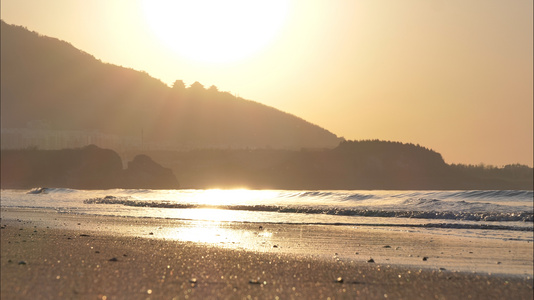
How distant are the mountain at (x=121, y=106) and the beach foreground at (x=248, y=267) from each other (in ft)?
364

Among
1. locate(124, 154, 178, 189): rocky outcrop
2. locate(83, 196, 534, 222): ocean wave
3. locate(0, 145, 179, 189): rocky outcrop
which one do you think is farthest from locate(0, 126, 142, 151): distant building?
locate(83, 196, 534, 222): ocean wave

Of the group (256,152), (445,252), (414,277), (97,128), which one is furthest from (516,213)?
(97,128)

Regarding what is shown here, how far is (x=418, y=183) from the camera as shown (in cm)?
10131

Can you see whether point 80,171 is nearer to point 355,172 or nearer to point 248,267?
point 355,172

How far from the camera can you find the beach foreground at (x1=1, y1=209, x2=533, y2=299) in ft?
26.4

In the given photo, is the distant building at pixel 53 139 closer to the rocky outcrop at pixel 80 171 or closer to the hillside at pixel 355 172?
the hillside at pixel 355 172

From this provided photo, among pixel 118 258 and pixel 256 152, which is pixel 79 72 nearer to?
pixel 256 152

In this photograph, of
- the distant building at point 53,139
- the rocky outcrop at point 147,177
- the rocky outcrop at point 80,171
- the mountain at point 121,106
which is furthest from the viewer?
the mountain at point 121,106

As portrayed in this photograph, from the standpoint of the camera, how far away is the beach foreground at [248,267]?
8.05 m

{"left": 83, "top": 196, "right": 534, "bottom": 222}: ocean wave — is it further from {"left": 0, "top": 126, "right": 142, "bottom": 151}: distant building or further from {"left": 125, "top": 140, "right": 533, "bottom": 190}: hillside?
{"left": 0, "top": 126, "right": 142, "bottom": 151}: distant building

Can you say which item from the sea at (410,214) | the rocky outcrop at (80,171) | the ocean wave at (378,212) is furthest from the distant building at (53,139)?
the sea at (410,214)

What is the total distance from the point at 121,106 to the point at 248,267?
143113 millimetres

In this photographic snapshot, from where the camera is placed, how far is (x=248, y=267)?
10219 mm

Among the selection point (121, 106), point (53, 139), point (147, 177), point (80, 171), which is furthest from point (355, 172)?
point (121, 106)
